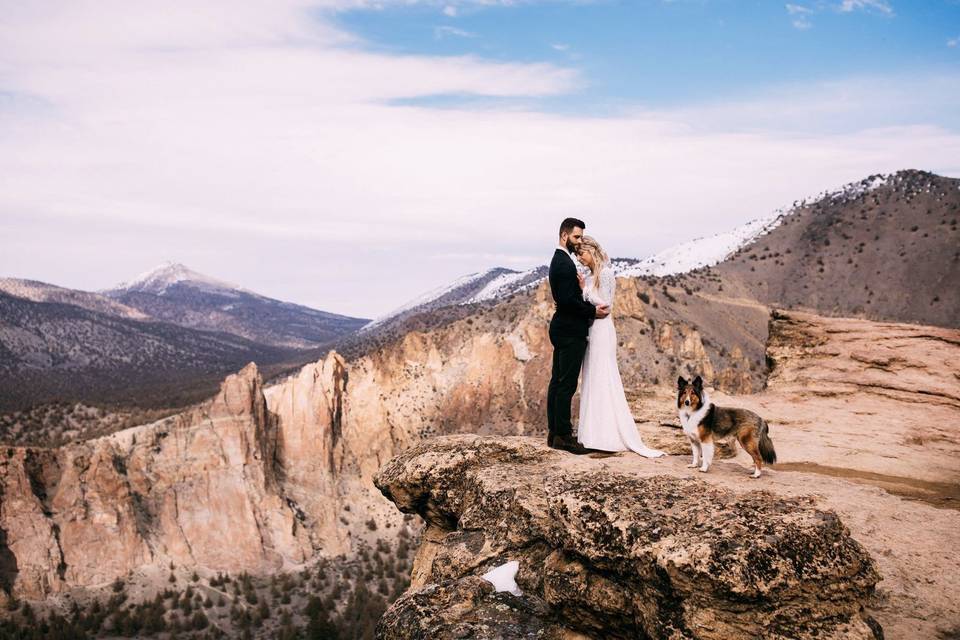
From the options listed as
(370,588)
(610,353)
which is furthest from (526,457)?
(370,588)

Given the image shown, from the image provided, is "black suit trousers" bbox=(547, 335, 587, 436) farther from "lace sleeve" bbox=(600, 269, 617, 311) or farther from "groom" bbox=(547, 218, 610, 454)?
"lace sleeve" bbox=(600, 269, 617, 311)

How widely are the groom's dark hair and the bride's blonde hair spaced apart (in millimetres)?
178

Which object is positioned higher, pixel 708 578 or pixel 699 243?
pixel 699 243

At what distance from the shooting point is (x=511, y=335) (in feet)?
144

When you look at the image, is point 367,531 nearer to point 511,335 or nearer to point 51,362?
point 511,335

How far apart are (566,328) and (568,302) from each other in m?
0.37

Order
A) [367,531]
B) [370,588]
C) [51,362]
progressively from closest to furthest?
[370,588]
[367,531]
[51,362]

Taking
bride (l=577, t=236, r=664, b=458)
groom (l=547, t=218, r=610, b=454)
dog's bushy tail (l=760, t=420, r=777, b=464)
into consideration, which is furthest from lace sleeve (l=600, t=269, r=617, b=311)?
dog's bushy tail (l=760, t=420, r=777, b=464)

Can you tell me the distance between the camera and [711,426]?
727 centimetres

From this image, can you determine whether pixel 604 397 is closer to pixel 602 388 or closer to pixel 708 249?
pixel 602 388

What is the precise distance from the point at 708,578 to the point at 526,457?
373 centimetres

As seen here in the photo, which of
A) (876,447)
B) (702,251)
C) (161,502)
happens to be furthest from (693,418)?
(702,251)

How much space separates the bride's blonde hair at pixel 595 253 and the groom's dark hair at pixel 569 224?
178mm

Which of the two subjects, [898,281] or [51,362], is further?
[51,362]
